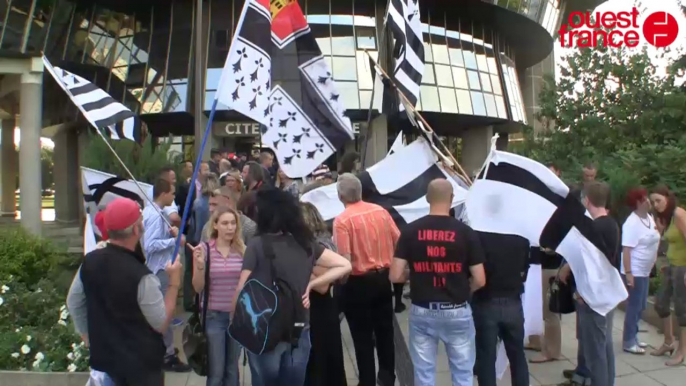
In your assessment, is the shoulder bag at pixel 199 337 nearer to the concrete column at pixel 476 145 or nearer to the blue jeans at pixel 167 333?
the blue jeans at pixel 167 333

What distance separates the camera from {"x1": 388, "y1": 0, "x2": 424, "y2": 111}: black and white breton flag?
324 inches

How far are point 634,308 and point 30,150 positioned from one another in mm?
13244

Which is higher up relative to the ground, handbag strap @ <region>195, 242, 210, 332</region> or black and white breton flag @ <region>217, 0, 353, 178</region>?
black and white breton flag @ <region>217, 0, 353, 178</region>

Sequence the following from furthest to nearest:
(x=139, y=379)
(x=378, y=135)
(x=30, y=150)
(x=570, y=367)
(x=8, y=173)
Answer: (x=8, y=173) < (x=378, y=135) < (x=30, y=150) < (x=570, y=367) < (x=139, y=379)

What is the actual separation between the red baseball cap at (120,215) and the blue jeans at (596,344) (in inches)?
141

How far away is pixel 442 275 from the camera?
439 centimetres

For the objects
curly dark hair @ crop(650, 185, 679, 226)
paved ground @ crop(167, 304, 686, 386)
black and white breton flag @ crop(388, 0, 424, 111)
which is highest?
black and white breton flag @ crop(388, 0, 424, 111)

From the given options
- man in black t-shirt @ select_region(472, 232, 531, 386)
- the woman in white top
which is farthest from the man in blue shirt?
the woman in white top

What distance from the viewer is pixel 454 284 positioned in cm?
439

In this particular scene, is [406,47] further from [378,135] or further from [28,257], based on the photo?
[378,135]

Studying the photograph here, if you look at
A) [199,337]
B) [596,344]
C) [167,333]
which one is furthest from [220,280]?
[596,344]

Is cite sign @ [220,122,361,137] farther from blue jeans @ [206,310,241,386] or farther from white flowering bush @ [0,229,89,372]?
blue jeans @ [206,310,241,386]

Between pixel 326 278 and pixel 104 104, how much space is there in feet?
10.9

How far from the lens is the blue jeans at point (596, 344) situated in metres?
5.05
